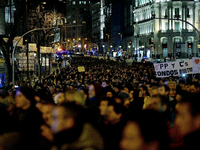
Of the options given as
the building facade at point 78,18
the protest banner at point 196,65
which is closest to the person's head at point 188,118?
the protest banner at point 196,65

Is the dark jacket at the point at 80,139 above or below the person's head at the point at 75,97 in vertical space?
below

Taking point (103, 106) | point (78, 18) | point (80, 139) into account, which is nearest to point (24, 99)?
point (103, 106)

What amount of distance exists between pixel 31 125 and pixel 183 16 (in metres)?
89.4

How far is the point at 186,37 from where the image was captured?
88.9 meters

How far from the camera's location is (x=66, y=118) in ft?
13.0

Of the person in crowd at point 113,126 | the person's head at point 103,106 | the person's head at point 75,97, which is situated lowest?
the person in crowd at point 113,126

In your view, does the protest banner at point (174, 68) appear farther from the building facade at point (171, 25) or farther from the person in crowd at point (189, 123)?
the building facade at point (171, 25)

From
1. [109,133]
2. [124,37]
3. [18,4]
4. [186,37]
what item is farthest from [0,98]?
[124,37]

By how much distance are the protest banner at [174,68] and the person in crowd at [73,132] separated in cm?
1292

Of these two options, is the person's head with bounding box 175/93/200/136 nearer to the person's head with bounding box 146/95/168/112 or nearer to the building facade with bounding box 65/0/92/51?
the person's head with bounding box 146/95/168/112

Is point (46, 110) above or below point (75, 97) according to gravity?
below

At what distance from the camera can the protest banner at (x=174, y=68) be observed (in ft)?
54.2

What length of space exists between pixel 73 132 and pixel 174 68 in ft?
43.8

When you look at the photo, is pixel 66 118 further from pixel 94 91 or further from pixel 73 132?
pixel 94 91
